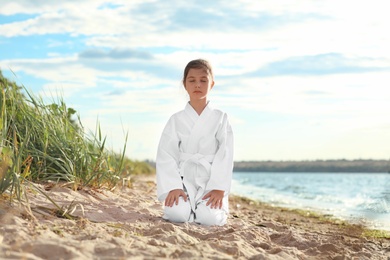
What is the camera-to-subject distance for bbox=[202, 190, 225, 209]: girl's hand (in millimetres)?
4590

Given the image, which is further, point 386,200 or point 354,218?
point 354,218

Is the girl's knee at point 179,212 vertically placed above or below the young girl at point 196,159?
below

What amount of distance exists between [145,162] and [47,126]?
1366cm

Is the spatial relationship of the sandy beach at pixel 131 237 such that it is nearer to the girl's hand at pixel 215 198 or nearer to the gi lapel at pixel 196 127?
the girl's hand at pixel 215 198

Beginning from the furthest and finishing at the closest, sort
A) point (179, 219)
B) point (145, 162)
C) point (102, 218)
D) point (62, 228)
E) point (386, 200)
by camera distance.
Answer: point (145, 162) → point (386, 200) → point (179, 219) → point (102, 218) → point (62, 228)

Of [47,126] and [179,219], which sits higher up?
[47,126]

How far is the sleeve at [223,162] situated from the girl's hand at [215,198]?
0.04m

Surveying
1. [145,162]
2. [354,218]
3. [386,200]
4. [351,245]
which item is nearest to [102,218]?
[351,245]

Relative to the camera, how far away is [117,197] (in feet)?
17.6

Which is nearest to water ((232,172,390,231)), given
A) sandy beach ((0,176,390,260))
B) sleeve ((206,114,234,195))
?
sandy beach ((0,176,390,260))

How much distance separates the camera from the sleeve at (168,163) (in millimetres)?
4617

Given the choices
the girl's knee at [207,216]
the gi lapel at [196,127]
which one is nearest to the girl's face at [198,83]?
the gi lapel at [196,127]

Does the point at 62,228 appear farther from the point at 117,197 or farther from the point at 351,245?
the point at 351,245

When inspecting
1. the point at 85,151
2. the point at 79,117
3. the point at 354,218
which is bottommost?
the point at 354,218
